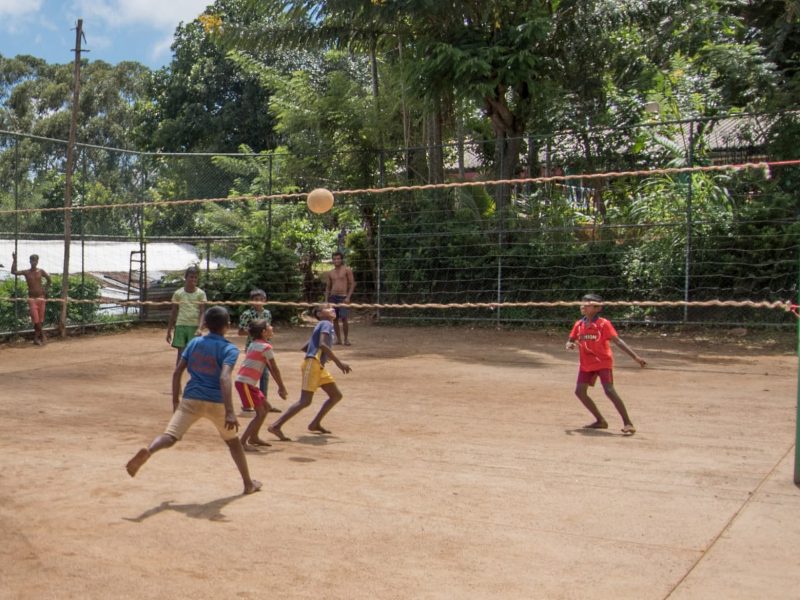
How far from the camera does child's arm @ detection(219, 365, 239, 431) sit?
6.54 m

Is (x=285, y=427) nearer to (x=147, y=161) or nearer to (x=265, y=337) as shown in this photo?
(x=265, y=337)

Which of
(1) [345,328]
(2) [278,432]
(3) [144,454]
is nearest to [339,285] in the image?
(1) [345,328]

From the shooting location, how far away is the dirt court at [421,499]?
500 cm

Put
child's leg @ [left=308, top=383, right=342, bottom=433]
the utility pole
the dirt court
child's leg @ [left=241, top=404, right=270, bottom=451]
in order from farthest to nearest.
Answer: the utility pole < child's leg @ [left=308, top=383, right=342, bottom=433] < child's leg @ [left=241, top=404, right=270, bottom=451] < the dirt court

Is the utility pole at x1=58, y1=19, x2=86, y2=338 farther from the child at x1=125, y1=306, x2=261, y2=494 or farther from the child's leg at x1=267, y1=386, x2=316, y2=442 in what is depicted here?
the child at x1=125, y1=306, x2=261, y2=494

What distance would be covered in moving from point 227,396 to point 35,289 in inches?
454

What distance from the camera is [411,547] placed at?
18.1 ft

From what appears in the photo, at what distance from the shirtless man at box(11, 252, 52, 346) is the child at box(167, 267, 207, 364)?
20.6 ft

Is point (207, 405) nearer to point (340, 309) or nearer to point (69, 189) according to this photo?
point (340, 309)

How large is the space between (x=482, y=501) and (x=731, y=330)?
11.3m

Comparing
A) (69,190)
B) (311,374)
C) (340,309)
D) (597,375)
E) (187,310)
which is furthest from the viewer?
(69,190)

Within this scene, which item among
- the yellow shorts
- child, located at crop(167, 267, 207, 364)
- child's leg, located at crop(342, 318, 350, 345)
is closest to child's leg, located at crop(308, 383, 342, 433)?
the yellow shorts

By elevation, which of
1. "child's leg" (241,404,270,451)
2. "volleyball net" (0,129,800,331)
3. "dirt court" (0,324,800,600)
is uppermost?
"volleyball net" (0,129,800,331)

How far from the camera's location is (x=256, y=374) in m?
8.43
